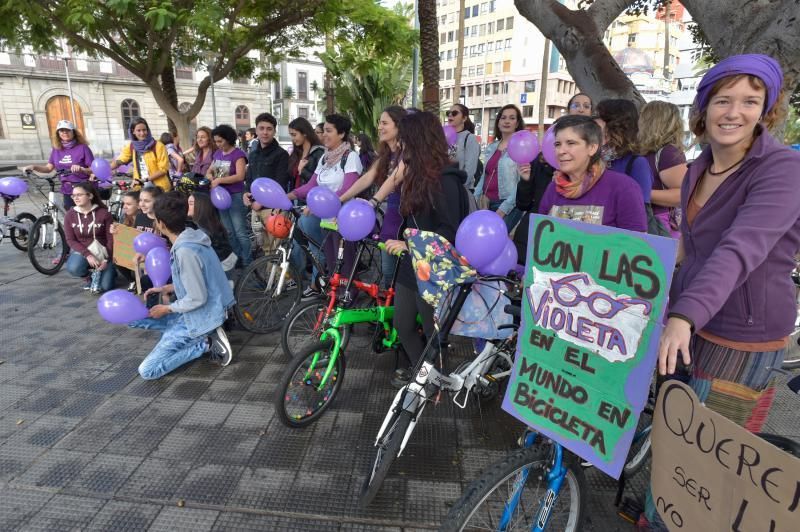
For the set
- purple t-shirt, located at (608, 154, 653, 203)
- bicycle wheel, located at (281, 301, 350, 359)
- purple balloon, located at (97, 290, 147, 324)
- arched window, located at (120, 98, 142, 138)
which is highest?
arched window, located at (120, 98, 142, 138)

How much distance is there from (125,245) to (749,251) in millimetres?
5147

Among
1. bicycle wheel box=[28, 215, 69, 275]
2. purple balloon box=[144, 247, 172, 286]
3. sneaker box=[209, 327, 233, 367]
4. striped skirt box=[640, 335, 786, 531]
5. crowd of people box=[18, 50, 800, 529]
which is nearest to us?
crowd of people box=[18, 50, 800, 529]

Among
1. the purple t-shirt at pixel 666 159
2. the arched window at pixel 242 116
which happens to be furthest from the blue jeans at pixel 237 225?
the arched window at pixel 242 116

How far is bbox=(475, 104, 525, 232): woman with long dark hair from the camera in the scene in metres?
4.80

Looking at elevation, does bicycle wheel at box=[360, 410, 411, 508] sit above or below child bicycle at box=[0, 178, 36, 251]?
below

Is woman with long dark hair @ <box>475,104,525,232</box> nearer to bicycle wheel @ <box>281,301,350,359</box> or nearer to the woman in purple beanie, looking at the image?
bicycle wheel @ <box>281,301,350,359</box>

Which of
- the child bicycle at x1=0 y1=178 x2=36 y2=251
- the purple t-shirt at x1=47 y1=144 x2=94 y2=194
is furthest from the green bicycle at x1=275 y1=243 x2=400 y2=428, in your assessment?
the child bicycle at x1=0 y1=178 x2=36 y2=251

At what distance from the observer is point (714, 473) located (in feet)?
4.36

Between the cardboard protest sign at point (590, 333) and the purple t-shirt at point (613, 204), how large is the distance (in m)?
0.91

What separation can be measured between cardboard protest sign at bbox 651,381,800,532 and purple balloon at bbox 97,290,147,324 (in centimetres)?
347

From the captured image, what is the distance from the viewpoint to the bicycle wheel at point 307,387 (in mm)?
3000

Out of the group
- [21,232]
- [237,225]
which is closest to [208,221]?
[237,225]

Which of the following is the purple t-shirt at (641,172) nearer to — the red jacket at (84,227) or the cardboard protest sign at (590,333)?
the cardboard protest sign at (590,333)

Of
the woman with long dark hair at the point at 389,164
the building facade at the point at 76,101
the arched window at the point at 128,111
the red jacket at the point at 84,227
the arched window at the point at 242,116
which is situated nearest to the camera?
the woman with long dark hair at the point at 389,164
